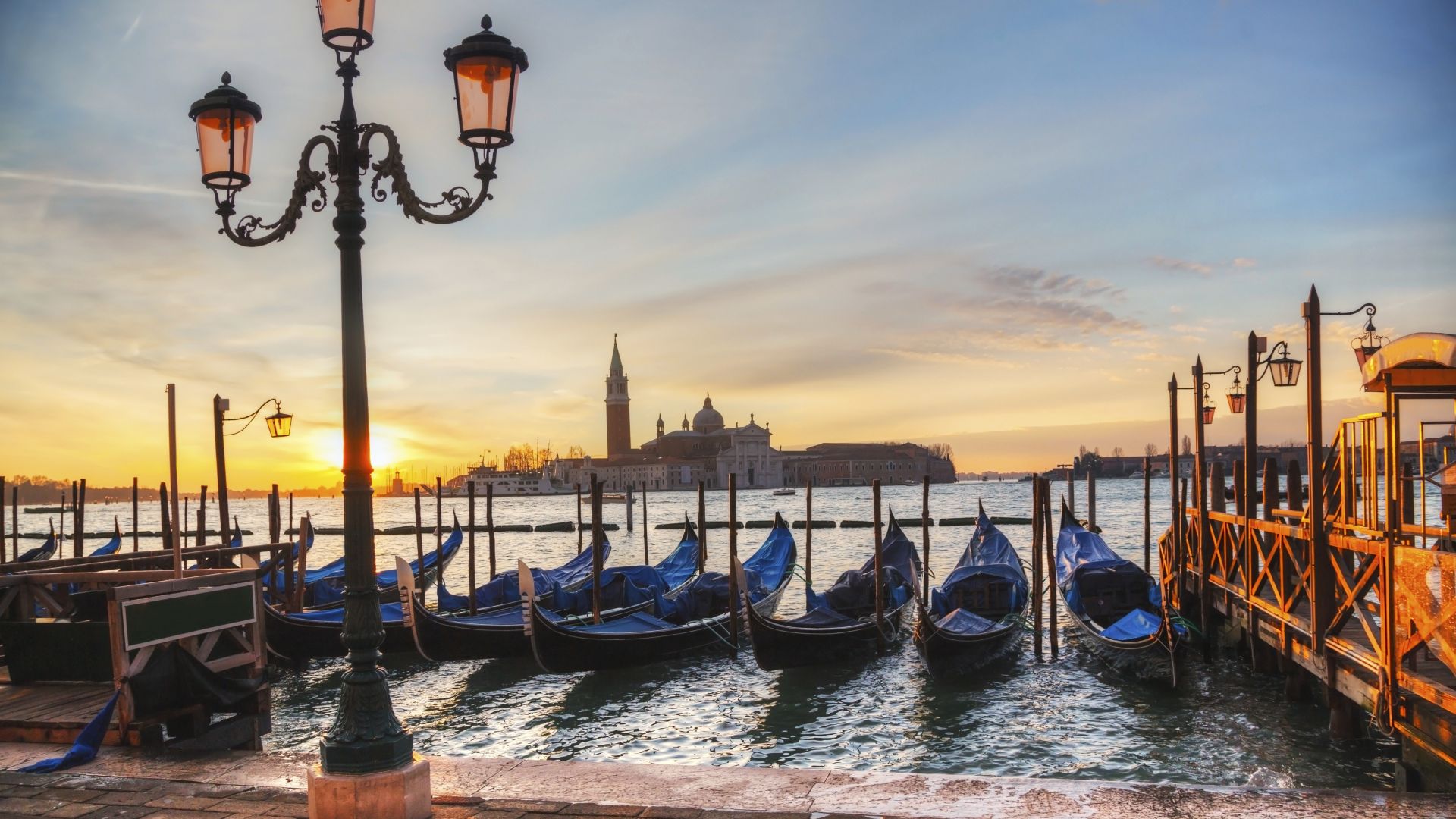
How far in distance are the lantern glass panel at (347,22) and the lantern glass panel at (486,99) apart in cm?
29

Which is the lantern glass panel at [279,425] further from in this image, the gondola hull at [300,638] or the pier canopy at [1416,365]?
the pier canopy at [1416,365]

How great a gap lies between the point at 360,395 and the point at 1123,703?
22.6 feet

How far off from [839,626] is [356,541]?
286 inches

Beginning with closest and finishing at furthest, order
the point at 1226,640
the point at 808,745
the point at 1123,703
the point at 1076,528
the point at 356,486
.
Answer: the point at 356,486 < the point at 808,745 < the point at 1123,703 < the point at 1226,640 < the point at 1076,528

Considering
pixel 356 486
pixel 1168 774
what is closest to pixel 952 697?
pixel 1168 774

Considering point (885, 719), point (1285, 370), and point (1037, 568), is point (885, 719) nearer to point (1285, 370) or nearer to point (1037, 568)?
point (1037, 568)

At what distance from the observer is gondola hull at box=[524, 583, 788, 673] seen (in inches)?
373

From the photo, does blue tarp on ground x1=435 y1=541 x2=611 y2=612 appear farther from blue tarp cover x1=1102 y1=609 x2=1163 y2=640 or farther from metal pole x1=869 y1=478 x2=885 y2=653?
blue tarp cover x1=1102 y1=609 x2=1163 y2=640

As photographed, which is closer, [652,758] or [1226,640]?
[652,758]

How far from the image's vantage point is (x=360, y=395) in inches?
130

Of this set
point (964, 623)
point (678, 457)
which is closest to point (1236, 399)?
point (964, 623)

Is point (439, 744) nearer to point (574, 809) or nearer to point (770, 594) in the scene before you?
point (574, 809)

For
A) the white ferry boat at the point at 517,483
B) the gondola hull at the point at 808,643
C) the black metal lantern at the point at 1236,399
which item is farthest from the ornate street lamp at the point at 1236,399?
the white ferry boat at the point at 517,483

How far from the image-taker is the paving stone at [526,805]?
329 cm
